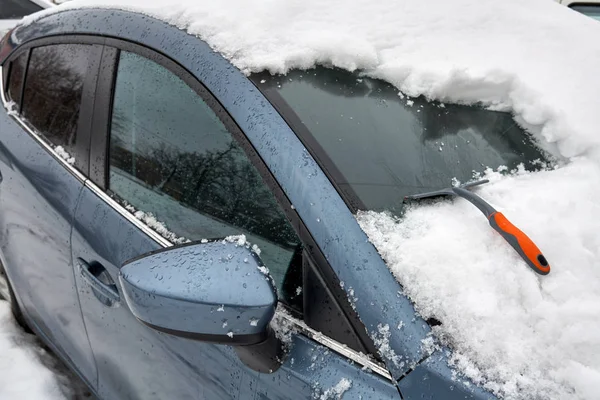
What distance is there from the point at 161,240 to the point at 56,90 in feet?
2.86

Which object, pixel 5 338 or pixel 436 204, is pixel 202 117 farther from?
pixel 5 338

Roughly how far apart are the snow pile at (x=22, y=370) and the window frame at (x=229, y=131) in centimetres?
106

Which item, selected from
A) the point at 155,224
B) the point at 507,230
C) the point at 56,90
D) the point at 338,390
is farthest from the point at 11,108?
the point at 507,230

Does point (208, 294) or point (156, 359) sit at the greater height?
point (208, 294)

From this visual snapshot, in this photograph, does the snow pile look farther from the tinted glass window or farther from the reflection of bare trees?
the tinted glass window

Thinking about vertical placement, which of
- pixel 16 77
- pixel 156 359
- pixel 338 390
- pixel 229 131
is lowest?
pixel 156 359

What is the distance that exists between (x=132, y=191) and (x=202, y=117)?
13.9 inches

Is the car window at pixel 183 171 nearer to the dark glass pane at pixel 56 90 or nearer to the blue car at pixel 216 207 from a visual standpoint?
the blue car at pixel 216 207

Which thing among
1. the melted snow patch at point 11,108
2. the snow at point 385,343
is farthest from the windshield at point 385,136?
the melted snow patch at point 11,108

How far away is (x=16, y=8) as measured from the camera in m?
6.13

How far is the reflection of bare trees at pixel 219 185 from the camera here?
1.29 metres

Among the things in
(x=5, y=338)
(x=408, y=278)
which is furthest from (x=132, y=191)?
(x=5, y=338)

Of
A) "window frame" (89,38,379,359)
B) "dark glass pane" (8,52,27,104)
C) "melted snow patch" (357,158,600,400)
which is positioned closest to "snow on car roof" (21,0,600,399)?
"melted snow patch" (357,158,600,400)

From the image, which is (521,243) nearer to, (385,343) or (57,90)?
(385,343)
